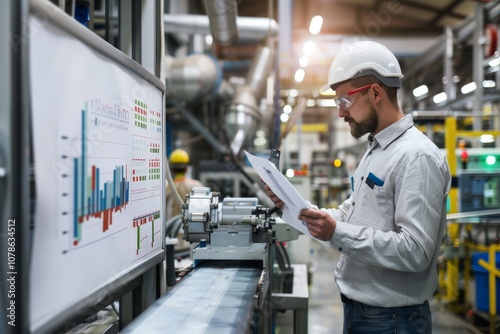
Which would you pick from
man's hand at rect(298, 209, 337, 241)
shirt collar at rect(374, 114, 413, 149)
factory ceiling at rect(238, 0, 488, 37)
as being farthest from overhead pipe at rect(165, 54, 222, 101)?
factory ceiling at rect(238, 0, 488, 37)

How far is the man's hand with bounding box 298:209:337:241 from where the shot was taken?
1213 millimetres

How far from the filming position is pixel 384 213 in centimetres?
127

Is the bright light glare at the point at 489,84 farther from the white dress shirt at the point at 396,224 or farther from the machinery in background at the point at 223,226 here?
the machinery in background at the point at 223,226

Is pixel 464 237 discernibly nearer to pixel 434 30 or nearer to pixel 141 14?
pixel 141 14

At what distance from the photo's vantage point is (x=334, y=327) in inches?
139

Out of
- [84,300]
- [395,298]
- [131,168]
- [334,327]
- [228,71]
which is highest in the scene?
[228,71]

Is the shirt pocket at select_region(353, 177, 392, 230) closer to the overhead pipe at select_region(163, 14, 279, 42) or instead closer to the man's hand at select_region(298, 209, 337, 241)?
the man's hand at select_region(298, 209, 337, 241)

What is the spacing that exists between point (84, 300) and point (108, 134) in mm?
397

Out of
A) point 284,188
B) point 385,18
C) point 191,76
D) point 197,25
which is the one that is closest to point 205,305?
point 284,188

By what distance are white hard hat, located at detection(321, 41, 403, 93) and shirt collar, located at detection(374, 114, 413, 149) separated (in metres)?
0.12

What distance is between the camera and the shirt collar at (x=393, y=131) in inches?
52.7

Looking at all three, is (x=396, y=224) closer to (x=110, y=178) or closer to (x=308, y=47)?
(x=110, y=178)

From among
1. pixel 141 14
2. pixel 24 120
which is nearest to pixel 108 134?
pixel 24 120

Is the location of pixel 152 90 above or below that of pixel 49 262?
above
